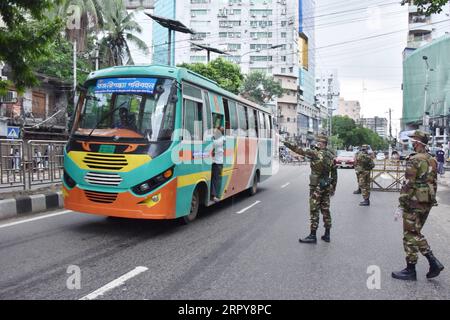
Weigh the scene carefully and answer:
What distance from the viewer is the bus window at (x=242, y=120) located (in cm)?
1128

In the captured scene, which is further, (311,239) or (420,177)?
(311,239)

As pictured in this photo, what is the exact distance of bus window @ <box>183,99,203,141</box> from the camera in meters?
7.61

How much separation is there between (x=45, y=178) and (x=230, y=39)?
79.4 meters

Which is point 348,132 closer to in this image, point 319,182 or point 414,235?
point 319,182

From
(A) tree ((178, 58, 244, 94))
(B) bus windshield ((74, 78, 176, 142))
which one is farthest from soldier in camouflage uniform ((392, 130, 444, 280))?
(A) tree ((178, 58, 244, 94))

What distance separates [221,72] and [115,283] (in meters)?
32.0

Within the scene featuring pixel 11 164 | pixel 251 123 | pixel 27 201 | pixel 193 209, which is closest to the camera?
pixel 193 209

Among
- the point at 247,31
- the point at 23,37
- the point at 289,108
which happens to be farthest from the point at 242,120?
the point at 247,31

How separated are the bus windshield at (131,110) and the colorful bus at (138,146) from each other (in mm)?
16

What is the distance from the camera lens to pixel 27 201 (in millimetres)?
9234

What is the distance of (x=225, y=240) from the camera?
22.8ft

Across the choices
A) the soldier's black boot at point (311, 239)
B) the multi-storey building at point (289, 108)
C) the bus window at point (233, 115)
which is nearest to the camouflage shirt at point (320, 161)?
the soldier's black boot at point (311, 239)

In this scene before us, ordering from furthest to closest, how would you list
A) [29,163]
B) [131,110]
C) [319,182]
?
[29,163] → [131,110] → [319,182]
